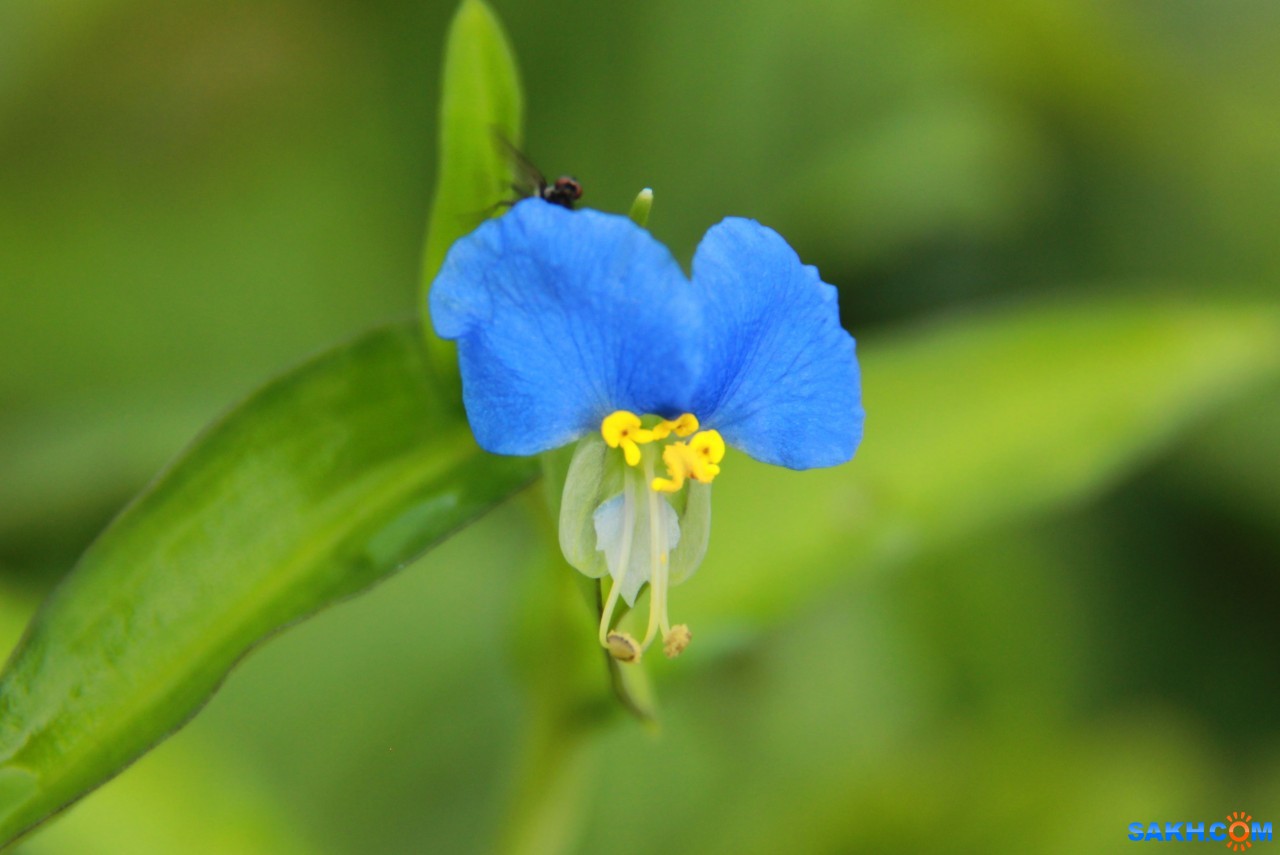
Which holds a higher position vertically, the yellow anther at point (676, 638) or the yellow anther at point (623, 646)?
the yellow anther at point (623, 646)

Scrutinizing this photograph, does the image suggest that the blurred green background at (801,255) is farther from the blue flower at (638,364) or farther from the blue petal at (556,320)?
the blue petal at (556,320)

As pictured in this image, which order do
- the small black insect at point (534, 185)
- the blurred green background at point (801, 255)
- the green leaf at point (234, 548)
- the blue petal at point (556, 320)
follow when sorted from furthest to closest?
the blurred green background at point (801, 255) → the small black insect at point (534, 185) → the green leaf at point (234, 548) → the blue petal at point (556, 320)

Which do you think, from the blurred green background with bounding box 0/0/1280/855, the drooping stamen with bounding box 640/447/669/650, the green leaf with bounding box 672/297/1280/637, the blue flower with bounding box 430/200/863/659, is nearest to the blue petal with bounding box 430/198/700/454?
Answer: the blue flower with bounding box 430/200/863/659

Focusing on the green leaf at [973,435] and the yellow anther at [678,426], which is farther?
the green leaf at [973,435]

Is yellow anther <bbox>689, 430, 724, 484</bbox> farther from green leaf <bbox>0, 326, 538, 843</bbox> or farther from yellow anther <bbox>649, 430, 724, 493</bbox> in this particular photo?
green leaf <bbox>0, 326, 538, 843</bbox>

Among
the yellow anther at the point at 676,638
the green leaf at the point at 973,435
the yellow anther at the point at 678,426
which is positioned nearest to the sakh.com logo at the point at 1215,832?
the green leaf at the point at 973,435

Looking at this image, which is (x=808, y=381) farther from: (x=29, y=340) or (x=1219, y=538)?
(x=29, y=340)

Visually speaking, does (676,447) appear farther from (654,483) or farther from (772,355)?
(772,355)

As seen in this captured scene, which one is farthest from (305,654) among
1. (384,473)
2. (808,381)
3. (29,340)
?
(808,381)

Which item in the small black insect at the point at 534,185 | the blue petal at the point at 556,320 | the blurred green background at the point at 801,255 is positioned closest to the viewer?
the blue petal at the point at 556,320
